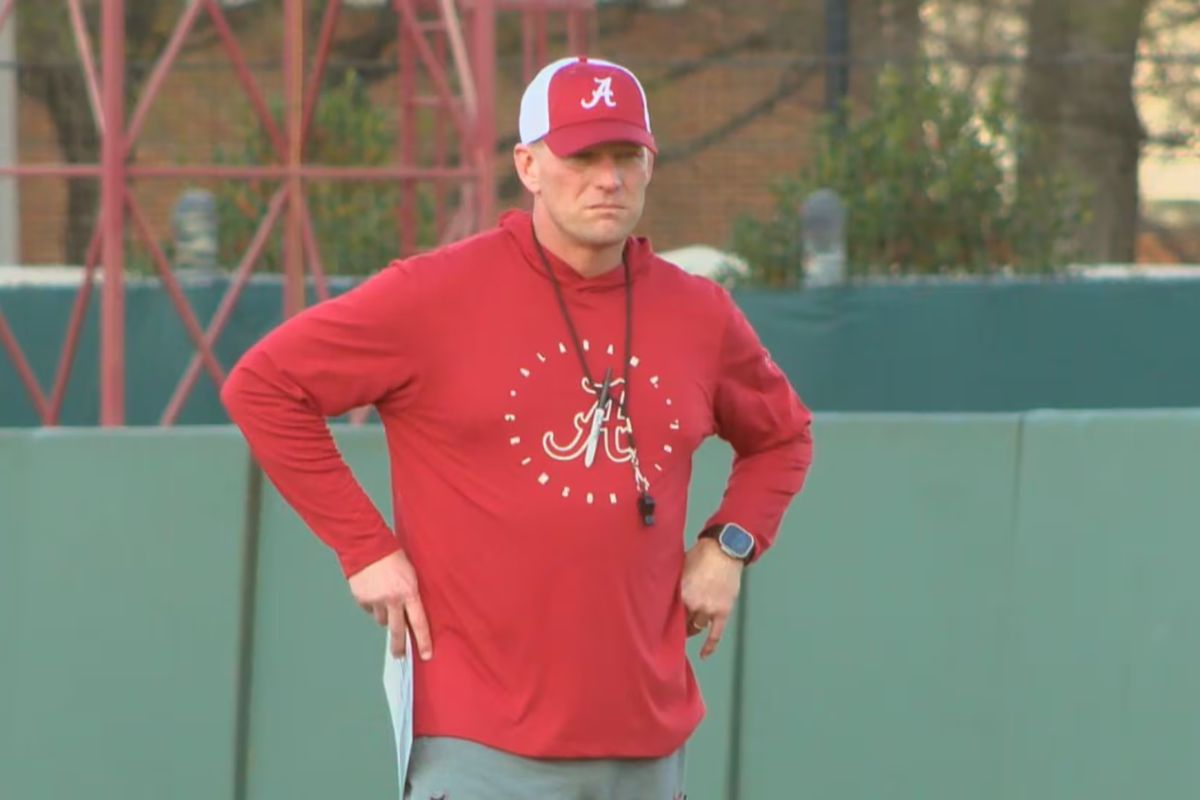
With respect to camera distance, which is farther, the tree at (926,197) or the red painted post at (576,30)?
the tree at (926,197)

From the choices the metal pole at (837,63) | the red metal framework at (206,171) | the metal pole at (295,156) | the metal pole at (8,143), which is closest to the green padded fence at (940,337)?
the red metal framework at (206,171)

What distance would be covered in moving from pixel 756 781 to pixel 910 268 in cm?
1399

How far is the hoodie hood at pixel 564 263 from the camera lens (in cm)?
386

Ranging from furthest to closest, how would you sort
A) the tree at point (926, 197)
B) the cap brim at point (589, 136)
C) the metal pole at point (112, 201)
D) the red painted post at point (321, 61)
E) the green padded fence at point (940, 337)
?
the tree at point (926, 197) → the green padded fence at point (940, 337) → the red painted post at point (321, 61) → the metal pole at point (112, 201) → the cap brim at point (589, 136)

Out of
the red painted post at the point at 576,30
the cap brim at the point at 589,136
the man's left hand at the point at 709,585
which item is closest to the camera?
the cap brim at the point at 589,136

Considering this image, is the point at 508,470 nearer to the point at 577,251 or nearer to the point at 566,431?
the point at 566,431

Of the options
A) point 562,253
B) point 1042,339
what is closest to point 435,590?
point 562,253

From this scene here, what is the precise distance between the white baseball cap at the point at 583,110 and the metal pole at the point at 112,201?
6.71 m

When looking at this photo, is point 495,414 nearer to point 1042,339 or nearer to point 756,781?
point 756,781

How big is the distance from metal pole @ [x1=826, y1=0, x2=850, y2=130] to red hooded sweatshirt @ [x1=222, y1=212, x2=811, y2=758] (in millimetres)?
16093

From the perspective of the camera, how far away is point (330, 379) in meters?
3.81

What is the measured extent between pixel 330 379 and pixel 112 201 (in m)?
6.76

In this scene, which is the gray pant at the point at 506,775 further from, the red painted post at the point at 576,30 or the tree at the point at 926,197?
the tree at the point at 926,197

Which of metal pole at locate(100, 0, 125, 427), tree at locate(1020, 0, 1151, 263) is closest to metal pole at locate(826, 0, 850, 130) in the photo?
tree at locate(1020, 0, 1151, 263)
